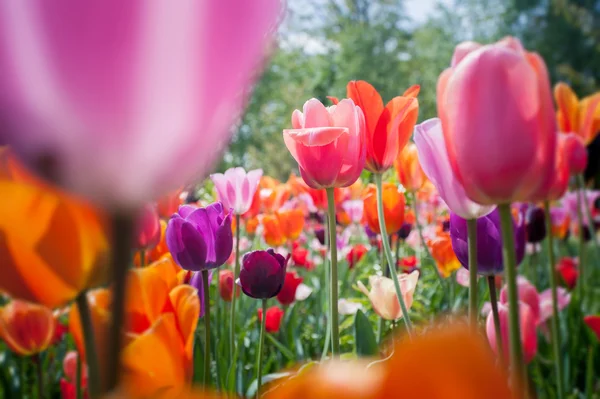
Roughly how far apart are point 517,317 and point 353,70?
35.2 feet

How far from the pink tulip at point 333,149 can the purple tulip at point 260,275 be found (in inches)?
4.5

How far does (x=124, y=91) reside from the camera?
0.13 m

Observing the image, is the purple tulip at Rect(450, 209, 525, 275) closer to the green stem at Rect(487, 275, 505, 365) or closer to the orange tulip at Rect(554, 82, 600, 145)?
the green stem at Rect(487, 275, 505, 365)

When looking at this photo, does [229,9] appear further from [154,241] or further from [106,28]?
[154,241]

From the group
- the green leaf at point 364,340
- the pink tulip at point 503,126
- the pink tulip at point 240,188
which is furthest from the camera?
the pink tulip at point 240,188

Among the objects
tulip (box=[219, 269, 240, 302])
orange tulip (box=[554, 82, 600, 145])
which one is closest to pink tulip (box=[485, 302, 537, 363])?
orange tulip (box=[554, 82, 600, 145])

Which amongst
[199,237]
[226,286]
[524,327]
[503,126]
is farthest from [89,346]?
[226,286]

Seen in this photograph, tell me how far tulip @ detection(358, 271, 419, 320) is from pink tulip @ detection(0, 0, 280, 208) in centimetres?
53

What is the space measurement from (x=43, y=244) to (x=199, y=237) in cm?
34

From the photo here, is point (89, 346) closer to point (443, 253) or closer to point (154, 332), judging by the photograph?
point (154, 332)

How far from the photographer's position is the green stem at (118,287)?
4.8 inches

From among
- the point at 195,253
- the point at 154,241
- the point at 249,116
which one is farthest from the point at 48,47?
the point at 249,116

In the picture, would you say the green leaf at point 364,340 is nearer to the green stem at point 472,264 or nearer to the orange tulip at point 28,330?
the green stem at point 472,264

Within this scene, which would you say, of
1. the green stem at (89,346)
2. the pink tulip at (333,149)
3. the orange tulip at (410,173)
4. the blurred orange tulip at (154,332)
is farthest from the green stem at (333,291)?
the orange tulip at (410,173)
